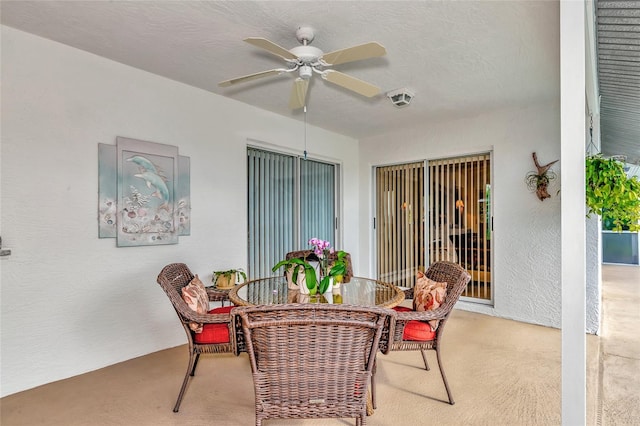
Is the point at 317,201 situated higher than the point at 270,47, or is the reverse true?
the point at 270,47

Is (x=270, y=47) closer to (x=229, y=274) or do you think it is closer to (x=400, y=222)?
(x=229, y=274)

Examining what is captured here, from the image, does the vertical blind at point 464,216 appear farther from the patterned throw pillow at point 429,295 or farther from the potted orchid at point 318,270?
the potted orchid at point 318,270

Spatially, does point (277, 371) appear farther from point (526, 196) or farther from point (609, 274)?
point (609, 274)

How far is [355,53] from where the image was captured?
201 centimetres

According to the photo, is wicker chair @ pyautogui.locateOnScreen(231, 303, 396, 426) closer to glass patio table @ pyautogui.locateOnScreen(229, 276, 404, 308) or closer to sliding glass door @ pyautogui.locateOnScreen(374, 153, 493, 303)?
glass patio table @ pyautogui.locateOnScreen(229, 276, 404, 308)

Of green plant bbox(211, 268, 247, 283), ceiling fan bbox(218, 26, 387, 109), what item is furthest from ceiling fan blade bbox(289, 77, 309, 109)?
green plant bbox(211, 268, 247, 283)

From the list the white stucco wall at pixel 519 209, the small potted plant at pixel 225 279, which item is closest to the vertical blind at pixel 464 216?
the white stucco wall at pixel 519 209

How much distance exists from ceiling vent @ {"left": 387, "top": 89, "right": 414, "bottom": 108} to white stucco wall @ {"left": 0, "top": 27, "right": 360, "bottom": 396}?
1.88 meters

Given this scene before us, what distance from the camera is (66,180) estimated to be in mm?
2590

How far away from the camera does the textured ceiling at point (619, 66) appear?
6.58ft

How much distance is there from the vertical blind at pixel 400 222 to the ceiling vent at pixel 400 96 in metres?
1.53

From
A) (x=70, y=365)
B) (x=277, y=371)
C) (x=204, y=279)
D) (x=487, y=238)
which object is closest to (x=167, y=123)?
(x=204, y=279)

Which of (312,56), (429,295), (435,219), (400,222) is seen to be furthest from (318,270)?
(400,222)

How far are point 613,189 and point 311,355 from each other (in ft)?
8.70
